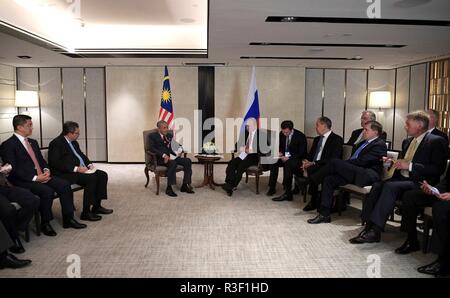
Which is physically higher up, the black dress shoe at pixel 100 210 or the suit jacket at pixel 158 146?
the suit jacket at pixel 158 146

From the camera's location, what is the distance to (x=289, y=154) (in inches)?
289

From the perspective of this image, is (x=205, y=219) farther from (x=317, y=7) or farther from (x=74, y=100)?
(x=74, y=100)

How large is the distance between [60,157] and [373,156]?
4447mm

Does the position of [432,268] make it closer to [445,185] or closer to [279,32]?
[445,185]

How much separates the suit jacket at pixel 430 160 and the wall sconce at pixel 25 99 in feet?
32.6

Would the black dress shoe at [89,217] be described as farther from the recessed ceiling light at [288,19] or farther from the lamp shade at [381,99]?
the lamp shade at [381,99]

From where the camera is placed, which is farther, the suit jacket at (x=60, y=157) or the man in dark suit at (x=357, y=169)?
the suit jacket at (x=60, y=157)

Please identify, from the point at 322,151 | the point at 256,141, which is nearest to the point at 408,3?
the point at 322,151

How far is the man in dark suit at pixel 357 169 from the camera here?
5465 millimetres

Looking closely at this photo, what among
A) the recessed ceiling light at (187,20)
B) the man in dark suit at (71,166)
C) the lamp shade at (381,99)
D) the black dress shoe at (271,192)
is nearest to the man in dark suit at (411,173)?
the black dress shoe at (271,192)

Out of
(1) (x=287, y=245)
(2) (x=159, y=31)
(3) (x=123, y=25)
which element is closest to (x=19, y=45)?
(3) (x=123, y=25)

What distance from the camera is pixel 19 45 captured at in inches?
300

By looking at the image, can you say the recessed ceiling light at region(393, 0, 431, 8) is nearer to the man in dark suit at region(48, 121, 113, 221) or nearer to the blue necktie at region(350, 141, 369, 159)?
the blue necktie at region(350, 141, 369, 159)

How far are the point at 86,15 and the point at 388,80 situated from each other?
852 cm
